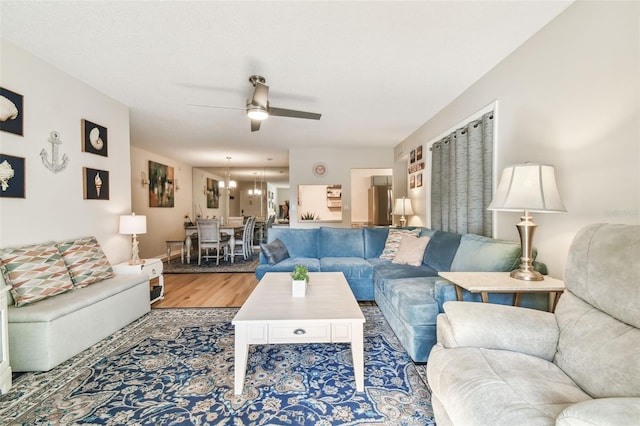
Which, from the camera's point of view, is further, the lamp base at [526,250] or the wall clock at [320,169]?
the wall clock at [320,169]

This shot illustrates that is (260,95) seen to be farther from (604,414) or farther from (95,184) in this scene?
(604,414)

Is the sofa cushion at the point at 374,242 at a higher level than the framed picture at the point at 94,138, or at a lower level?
lower

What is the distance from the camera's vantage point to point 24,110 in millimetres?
2340

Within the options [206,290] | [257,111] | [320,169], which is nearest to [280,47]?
[257,111]

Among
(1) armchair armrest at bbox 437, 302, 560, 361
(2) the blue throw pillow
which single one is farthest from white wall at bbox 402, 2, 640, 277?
(2) the blue throw pillow

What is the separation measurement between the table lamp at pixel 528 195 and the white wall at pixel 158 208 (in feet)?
20.3

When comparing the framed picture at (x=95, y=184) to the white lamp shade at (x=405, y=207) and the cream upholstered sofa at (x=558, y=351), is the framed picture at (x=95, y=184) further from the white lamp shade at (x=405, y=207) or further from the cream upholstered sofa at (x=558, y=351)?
→ the white lamp shade at (x=405, y=207)

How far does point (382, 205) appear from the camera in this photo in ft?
27.8

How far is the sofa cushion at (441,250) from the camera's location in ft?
9.38

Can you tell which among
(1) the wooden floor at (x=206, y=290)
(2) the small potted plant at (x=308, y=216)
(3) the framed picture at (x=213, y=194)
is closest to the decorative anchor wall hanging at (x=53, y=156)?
(1) the wooden floor at (x=206, y=290)

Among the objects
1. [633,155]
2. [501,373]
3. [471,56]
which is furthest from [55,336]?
[471,56]

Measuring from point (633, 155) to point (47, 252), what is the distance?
4121 millimetres

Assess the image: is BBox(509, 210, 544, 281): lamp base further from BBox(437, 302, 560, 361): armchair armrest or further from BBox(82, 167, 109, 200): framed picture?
BBox(82, 167, 109, 200): framed picture

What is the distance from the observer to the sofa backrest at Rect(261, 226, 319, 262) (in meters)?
4.10
